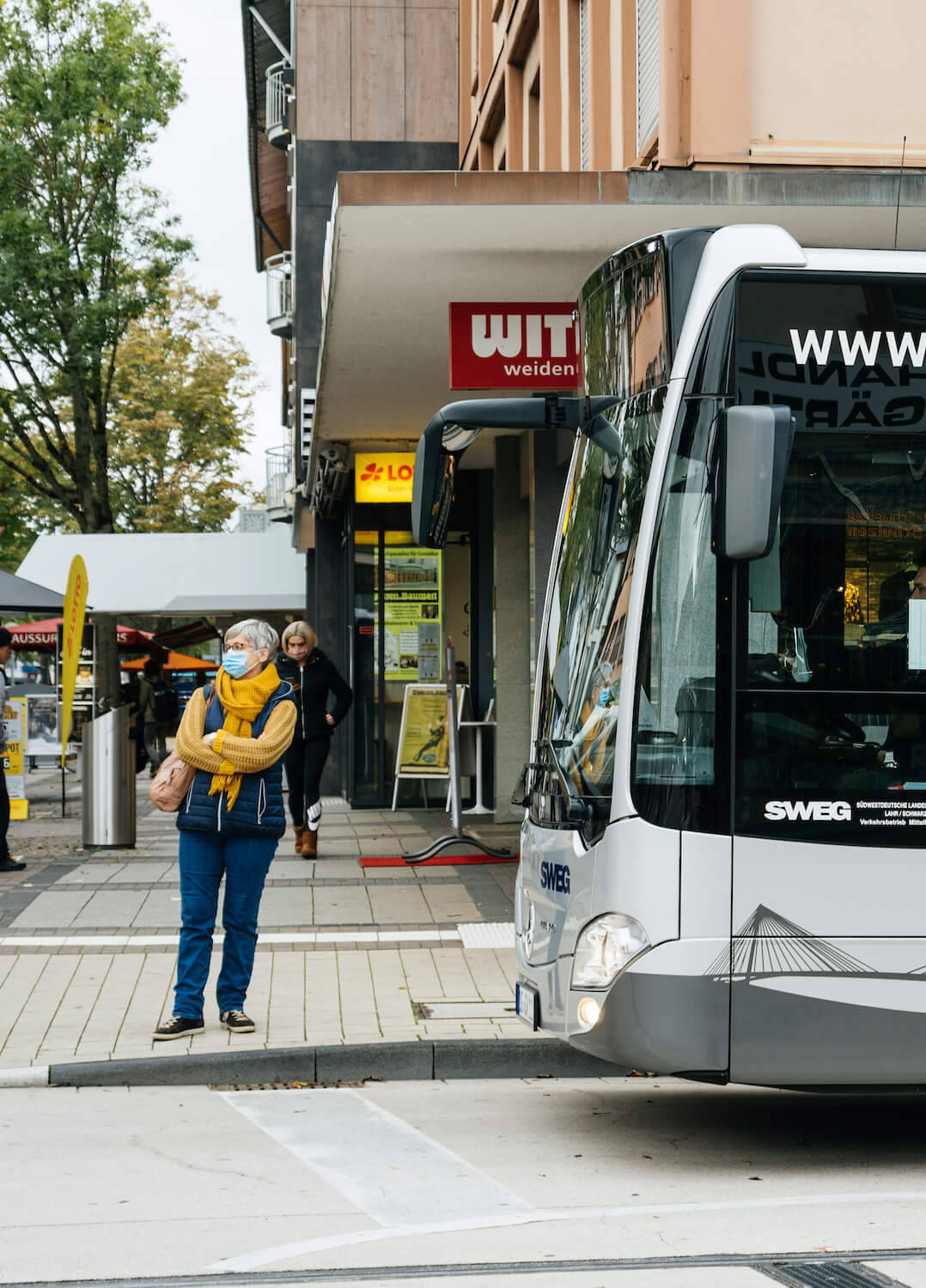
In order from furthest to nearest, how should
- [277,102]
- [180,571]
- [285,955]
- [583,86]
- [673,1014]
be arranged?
[277,102]
[180,571]
[583,86]
[285,955]
[673,1014]

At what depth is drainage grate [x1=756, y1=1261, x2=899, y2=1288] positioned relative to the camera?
4484 millimetres

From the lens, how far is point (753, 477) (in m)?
5.37

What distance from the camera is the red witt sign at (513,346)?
38.1 ft

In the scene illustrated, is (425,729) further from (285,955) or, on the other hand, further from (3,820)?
(285,955)

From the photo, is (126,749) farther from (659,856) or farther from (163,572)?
(163,572)

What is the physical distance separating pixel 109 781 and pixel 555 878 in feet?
31.2

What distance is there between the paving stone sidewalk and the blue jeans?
0.69ft

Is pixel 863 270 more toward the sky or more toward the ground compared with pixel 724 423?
more toward the sky

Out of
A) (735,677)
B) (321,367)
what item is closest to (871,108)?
(321,367)

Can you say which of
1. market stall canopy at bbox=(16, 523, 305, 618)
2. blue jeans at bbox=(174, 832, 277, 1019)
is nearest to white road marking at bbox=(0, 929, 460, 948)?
blue jeans at bbox=(174, 832, 277, 1019)

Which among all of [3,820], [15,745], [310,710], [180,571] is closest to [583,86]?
A: [310,710]

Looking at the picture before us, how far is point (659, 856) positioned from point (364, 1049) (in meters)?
2.31

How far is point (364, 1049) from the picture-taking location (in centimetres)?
735

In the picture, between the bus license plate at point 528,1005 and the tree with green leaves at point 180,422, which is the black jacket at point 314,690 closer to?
the bus license plate at point 528,1005
